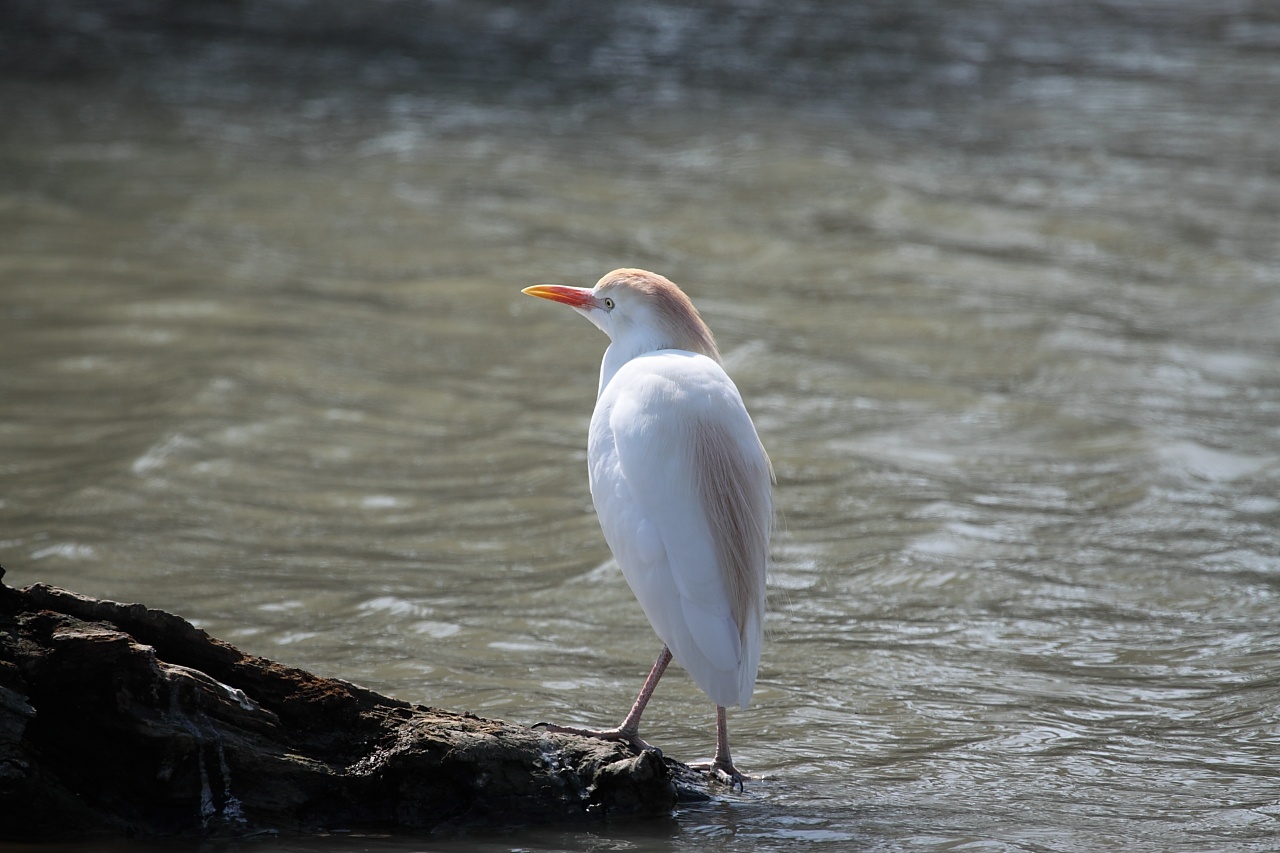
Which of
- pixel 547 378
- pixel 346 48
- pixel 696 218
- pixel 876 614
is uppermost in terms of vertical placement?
pixel 346 48

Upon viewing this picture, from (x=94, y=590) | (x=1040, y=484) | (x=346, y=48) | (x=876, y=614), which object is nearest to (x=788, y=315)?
(x=1040, y=484)

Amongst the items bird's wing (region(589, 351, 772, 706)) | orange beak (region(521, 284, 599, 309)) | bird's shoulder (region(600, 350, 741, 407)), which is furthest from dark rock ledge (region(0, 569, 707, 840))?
orange beak (region(521, 284, 599, 309))

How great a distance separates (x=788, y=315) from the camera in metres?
8.10

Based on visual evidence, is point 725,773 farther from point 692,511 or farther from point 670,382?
point 670,382

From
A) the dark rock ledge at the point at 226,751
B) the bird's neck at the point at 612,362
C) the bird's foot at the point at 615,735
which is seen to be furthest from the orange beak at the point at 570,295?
the dark rock ledge at the point at 226,751

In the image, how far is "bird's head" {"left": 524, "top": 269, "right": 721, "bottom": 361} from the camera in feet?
13.4

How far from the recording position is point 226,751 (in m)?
3.10

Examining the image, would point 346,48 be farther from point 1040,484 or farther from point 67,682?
point 67,682

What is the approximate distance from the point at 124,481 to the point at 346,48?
7.71 metres

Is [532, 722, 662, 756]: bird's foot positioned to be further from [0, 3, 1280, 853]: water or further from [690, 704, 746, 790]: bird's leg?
[0, 3, 1280, 853]: water

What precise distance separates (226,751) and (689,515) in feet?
4.10

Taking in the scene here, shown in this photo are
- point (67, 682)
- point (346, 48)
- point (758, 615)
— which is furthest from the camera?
point (346, 48)

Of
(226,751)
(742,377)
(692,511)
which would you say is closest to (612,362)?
(692,511)

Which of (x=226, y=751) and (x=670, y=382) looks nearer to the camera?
(x=226, y=751)
